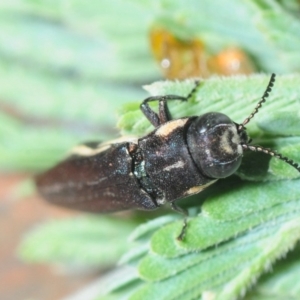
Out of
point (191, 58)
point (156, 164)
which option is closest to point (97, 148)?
point (156, 164)

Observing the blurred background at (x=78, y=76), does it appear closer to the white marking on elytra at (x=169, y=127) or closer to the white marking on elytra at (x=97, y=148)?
the white marking on elytra at (x=97, y=148)

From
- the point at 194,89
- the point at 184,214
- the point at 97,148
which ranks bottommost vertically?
the point at 184,214

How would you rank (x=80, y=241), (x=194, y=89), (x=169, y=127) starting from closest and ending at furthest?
(x=194, y=89) → (x=169, y=127) → (x=80, y=241)

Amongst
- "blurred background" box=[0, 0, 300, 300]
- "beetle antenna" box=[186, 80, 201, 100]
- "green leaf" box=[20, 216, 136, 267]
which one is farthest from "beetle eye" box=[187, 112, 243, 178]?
"green leaf" box=[20, 216, 136, 267]

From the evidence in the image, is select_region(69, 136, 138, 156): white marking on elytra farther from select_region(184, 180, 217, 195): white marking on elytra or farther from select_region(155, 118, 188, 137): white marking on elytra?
select_region(184, 180, 217, 195): white marking on elytra

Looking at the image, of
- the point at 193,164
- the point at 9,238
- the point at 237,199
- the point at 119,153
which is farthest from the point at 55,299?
the point at 237,199

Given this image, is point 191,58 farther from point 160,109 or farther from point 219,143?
point 219,143
